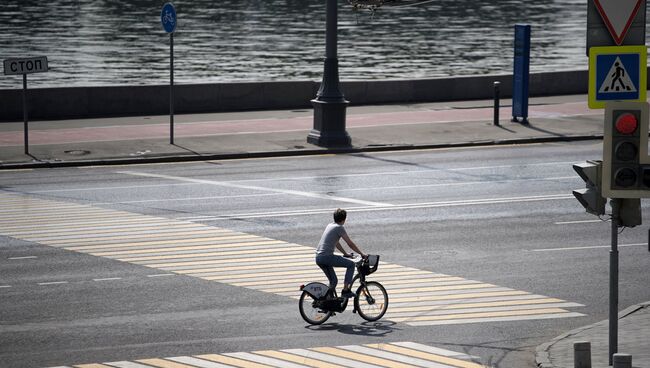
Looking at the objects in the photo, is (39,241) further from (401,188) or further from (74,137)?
(74,137)

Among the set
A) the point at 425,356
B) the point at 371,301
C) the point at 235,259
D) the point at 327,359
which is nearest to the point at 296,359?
the point at 327,359

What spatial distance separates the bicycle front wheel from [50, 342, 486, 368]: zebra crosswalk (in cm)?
136

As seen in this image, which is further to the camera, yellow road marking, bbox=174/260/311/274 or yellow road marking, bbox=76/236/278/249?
yellow road marking, bbox=76/236/278/249

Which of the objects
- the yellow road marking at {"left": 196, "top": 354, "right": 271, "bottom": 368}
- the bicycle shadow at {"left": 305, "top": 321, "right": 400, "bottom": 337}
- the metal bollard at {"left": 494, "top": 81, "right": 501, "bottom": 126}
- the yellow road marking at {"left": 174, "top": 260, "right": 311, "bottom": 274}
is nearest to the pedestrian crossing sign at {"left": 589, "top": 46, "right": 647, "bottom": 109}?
the bicycle shadow at {"left": 305, "top": 321, "right": 400, "bottom": 337}

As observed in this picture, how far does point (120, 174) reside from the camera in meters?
28.0

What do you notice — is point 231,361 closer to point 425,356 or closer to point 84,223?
point 425,356

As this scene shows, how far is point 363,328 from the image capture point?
16.1m

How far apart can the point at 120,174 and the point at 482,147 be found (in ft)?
31.4

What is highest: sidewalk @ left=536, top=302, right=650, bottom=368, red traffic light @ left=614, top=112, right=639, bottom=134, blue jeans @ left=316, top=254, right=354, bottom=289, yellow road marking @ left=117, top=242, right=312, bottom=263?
red traffic light @ left=614, top=112, right=639, bottom=134

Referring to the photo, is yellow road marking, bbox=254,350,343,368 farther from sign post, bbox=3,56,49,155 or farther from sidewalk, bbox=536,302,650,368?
sign post, bbox=3,56,49,155

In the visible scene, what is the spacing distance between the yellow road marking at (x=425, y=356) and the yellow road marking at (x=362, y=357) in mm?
406

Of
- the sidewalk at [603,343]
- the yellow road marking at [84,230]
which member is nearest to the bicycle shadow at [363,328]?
the sidewalk at [603,343]

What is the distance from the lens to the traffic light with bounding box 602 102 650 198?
12.5 m

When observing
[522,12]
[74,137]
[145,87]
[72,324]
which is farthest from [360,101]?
[522,12]
